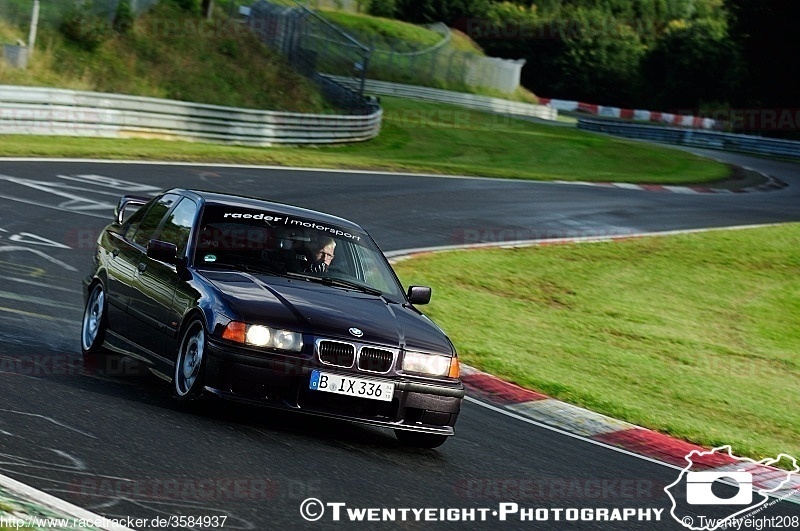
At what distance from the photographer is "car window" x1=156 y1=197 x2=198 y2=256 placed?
8.61m

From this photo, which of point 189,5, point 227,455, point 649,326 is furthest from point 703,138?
point 227,455

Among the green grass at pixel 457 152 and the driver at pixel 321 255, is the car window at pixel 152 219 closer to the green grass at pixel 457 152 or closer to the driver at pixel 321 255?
the driver at pixel 321 255

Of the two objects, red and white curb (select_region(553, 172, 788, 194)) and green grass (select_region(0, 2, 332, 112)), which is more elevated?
green grass (select_region(0, 2, 332, 112))

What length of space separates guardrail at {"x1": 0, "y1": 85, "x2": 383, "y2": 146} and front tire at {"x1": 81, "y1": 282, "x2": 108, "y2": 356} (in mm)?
16409

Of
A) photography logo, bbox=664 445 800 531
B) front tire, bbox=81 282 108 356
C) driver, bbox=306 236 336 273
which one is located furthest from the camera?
front tire, bbox=81 282 108 356

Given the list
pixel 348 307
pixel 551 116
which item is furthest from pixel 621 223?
pixel 551 116

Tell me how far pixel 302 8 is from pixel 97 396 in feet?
113

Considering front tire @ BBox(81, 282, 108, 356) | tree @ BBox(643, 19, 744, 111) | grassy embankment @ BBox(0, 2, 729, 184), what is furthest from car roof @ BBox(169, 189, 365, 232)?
tree @ BBox(643, 19, 744, 111)

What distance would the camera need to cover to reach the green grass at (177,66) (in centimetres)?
3197

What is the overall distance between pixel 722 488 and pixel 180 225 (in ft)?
13.4

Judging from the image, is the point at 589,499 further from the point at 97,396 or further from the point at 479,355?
the point at 479,355

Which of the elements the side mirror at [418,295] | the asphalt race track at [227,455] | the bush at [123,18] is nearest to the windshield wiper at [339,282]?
the side mirror at [418,295]

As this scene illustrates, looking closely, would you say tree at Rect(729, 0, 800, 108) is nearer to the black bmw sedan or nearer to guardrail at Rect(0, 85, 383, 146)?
guardrail at Rect(0, 85, 383, 146)

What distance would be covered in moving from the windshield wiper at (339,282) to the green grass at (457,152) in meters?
15.1
